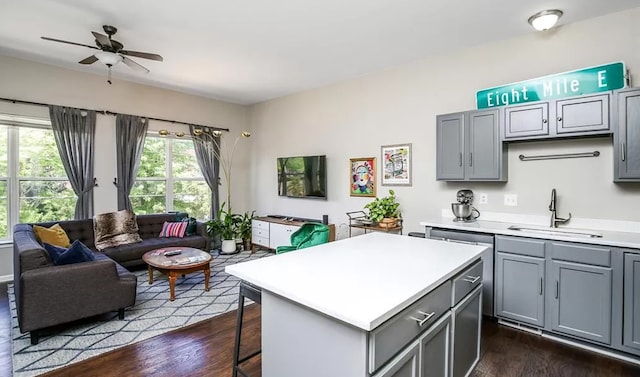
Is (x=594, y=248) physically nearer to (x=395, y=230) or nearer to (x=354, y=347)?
(x=395, y=230)

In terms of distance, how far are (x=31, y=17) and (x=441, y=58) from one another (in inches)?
177

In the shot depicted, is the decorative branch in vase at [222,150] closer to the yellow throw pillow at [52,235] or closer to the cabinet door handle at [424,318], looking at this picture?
the yellow throw pillow at [52,235]

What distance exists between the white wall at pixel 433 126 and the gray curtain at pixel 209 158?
97 centimetres

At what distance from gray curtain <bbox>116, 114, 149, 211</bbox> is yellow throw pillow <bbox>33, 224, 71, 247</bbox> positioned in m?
1.09

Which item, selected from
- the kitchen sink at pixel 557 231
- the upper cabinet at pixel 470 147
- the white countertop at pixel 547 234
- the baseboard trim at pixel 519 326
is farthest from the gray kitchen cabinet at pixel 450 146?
the baseboard trim at pixel 519 326

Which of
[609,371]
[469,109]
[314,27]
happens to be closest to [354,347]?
[609,371]

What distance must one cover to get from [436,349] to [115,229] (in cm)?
467

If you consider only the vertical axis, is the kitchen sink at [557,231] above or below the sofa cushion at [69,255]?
above

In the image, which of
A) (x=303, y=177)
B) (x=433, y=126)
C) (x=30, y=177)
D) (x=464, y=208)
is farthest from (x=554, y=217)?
(x=30, y=177)

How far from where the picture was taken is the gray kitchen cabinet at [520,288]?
8.93 ft

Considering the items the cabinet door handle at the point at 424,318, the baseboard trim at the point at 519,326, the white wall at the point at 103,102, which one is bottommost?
the baseboard trim at the point at 519,326

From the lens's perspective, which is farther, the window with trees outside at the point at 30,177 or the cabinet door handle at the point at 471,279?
the window with trees outside at the point at 30,177

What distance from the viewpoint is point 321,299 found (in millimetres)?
1229

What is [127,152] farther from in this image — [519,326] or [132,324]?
[519,326]
